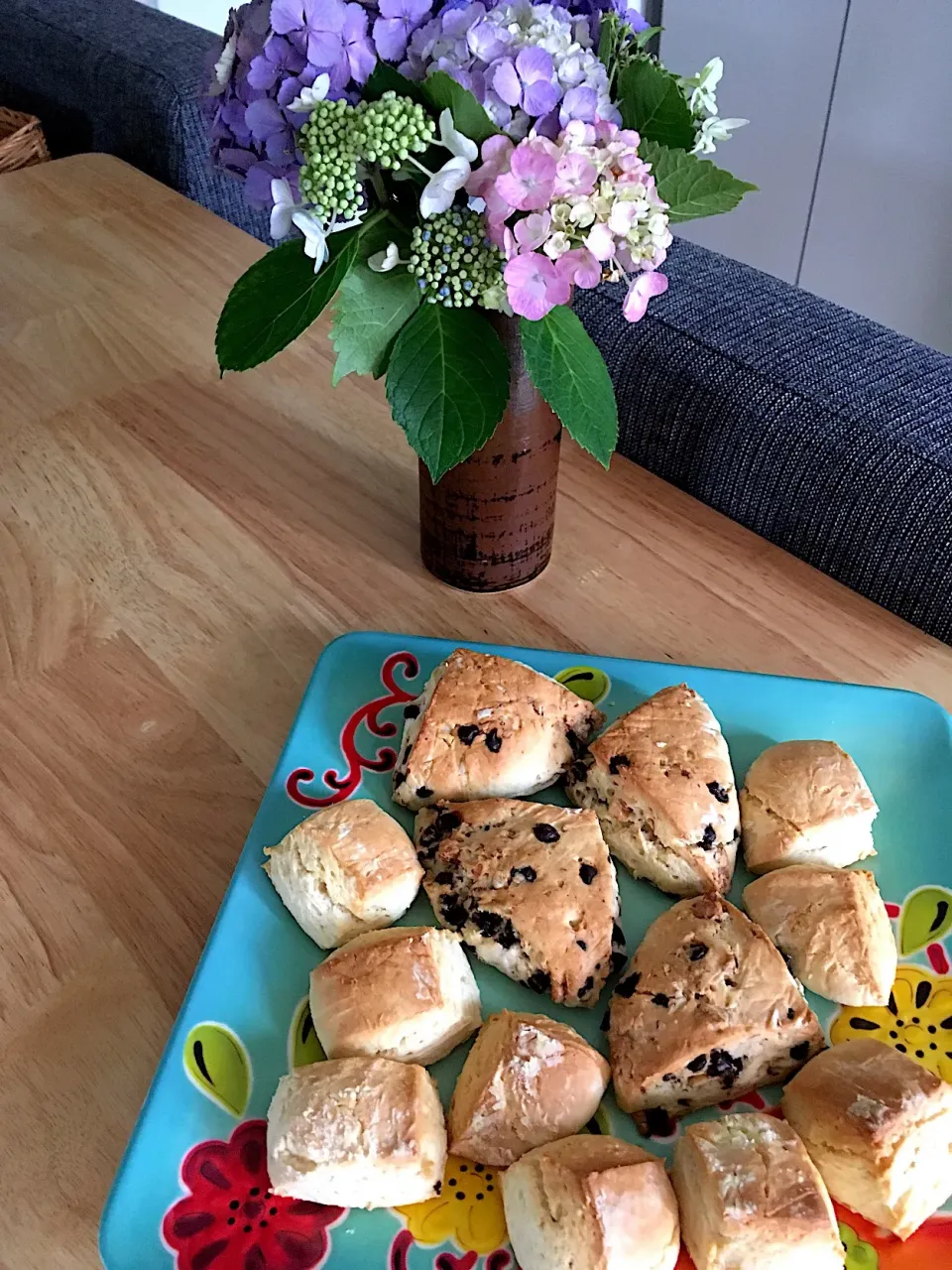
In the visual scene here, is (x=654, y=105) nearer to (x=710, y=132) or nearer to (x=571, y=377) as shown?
(x=710, y=132)

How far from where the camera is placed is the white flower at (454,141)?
614 millimetres

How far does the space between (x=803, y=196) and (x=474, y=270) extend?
2.08 meters

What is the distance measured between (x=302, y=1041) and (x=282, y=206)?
20.0 inches

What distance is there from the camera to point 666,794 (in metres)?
0.72

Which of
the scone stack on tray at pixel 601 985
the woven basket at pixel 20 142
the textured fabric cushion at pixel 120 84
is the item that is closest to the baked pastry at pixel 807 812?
the scone stack on tray at pixel 601 985

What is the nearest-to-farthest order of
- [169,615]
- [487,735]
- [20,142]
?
[487,735] < [169,615] < [20,142]

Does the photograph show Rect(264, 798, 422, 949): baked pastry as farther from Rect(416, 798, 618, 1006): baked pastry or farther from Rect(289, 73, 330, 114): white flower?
Rect(289, 73, 330, 114): white flower

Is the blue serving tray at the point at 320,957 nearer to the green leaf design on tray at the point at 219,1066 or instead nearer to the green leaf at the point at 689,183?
the green leaf design on tray at the point at 219,1066

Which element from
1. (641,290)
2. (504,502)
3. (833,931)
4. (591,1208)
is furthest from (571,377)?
(591,1208)

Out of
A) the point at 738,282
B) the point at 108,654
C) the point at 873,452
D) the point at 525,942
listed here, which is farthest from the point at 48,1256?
the point at 738,282

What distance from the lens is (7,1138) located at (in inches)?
25.0

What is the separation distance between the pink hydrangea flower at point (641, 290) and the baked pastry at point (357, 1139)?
1.56ft

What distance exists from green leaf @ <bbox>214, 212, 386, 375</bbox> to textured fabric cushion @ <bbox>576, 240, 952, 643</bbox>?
0.44 meters

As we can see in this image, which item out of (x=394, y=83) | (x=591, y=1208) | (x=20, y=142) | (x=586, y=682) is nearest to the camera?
(x=591, y=1208)
